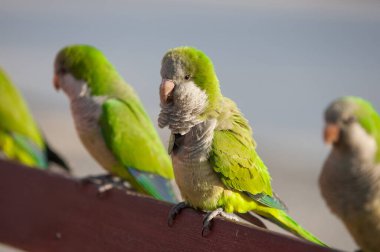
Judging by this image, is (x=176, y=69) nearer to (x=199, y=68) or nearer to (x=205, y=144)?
(x=199, y=68)

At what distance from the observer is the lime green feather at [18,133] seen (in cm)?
336

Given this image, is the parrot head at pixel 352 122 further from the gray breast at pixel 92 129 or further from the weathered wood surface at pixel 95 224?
the gray breast at pixel 92 129

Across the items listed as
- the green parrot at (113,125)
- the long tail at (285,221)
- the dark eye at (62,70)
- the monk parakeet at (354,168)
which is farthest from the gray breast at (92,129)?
the monk parakeet at (354,168)

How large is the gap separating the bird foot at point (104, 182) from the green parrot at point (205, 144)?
0.40 metres

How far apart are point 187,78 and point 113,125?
831 mm

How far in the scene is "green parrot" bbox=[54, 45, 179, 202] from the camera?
2.83m

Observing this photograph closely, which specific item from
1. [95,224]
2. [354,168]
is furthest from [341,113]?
[95,224]

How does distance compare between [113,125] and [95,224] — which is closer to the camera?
[95,224]

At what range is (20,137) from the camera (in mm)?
3395

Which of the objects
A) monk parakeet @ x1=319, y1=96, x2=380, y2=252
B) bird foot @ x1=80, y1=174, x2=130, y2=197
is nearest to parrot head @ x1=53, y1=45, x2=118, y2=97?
bird foot @ x1=80, y1=174, x2=130, y2=197

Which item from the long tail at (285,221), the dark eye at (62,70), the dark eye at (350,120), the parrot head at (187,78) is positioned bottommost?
the long tail at (285,221)

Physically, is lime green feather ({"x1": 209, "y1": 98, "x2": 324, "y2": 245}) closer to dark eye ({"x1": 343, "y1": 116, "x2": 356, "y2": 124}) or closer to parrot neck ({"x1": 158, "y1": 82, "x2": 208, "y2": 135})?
parrot neck ({"x1": 158, "y1": 82, "x2": 208, "y2": 135})

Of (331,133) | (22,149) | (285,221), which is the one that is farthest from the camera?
(22,149)

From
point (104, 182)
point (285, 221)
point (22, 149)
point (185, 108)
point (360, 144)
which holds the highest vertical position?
point (360, 144)
